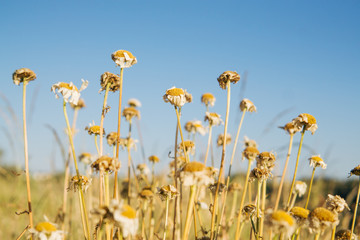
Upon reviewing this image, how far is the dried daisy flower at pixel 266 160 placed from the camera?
5.99 feet

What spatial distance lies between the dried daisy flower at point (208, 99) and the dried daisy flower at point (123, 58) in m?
1.08

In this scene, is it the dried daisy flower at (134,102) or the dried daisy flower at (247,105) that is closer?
the dried daisy flower at (247,105)

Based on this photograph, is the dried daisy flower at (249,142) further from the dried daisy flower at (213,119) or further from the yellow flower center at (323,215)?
the yellow flower center at (323,215)

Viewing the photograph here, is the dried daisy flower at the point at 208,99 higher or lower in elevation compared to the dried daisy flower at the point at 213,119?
higher

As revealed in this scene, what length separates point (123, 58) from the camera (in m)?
1.50

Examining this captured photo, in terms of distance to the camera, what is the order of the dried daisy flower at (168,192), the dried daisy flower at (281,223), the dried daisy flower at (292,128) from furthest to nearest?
1. the dried daisy flower at (292,128)
2. the dried daisy flower at (168,192)
3. the dried daisy flower at (281,223)

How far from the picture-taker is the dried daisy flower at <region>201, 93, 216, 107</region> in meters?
2.50

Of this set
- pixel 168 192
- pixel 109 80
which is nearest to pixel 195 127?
pixel 168 192

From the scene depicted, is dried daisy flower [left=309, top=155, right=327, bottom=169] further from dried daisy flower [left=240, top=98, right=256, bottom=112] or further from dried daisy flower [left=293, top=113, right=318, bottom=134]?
dried daisy flower [left=240, top=98, right=256, bottom=112]

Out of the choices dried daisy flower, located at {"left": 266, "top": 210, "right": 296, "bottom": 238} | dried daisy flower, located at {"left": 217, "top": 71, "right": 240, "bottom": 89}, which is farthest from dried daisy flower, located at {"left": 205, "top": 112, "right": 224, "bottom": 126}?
dried daisy flower, located at {"left": 266, "top": 210, "right": 296, "bottom": 238}

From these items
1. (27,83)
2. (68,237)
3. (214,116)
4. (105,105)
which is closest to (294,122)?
(214,116)

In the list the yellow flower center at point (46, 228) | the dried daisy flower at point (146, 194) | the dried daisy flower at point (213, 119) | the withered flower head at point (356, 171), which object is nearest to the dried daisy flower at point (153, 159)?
the dried daisy flower at point (146, 194)

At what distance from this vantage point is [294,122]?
1.82 metres

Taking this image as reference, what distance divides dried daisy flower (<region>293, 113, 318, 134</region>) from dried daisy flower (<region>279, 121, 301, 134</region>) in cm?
1
